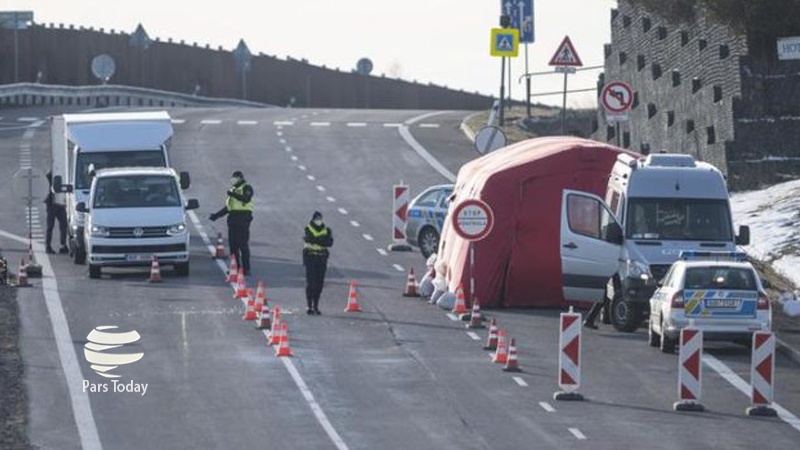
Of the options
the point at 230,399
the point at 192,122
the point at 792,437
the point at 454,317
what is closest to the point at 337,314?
the point at 454,317

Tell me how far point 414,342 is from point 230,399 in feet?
18.5

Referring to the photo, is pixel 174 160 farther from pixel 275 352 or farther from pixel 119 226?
pixel 275 352

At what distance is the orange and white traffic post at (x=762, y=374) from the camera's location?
2531cm

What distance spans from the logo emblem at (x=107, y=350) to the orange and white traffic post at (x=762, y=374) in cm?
814

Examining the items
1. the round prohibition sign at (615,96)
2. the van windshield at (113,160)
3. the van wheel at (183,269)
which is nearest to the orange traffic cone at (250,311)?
the van wheel at (183,269)

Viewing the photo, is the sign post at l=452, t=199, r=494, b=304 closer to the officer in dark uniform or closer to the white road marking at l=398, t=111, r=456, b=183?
the officer in dark uniform

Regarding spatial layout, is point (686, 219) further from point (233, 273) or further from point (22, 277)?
point (22, 277)

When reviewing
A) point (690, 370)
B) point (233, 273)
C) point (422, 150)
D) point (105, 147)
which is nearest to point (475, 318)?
point (233, 273)

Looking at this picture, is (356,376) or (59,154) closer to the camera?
(356,376)

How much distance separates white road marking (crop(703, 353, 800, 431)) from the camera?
25281mm

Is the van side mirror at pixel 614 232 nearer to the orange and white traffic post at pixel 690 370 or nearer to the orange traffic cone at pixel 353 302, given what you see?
the orange traffic cone at pixel 353 302

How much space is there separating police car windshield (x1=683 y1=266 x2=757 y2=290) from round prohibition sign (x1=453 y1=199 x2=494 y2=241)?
181 inches

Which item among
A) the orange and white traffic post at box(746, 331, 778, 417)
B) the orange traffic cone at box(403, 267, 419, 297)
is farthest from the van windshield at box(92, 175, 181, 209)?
the orange and white traffic post at box(746, 331, 778, 417)

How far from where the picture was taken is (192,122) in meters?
73.1
